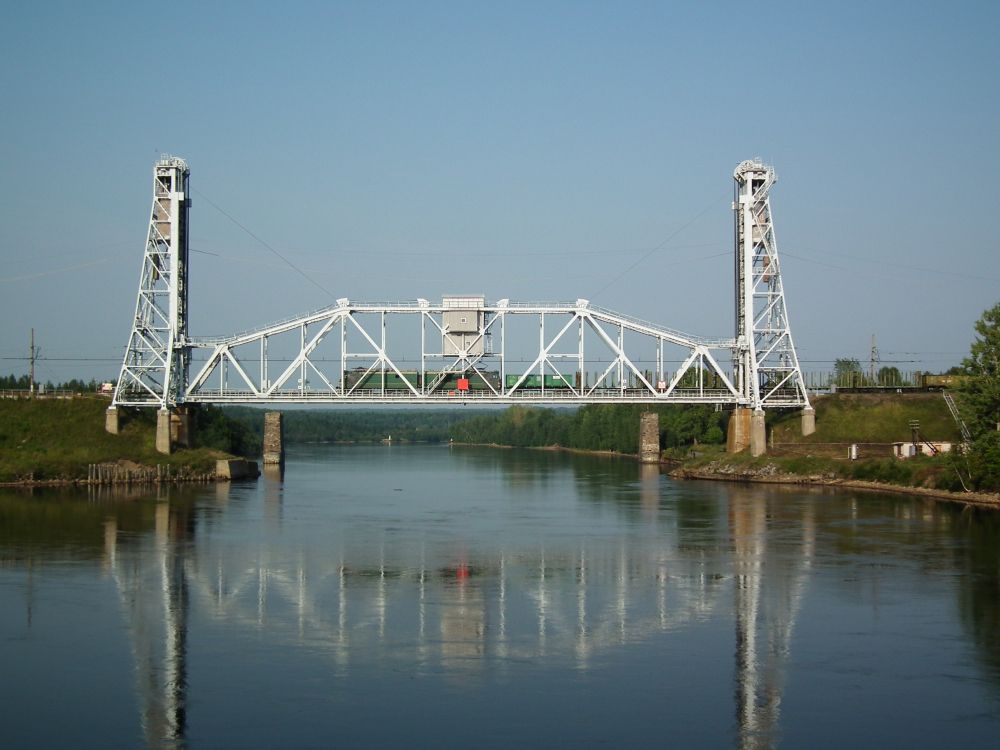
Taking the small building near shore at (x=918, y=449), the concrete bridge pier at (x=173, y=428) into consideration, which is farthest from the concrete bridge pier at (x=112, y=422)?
the small building near shore at (x=918, y=449)

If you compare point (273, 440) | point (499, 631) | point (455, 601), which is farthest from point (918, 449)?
point (499, 631)

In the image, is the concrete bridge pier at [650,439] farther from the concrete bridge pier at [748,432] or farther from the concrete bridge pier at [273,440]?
the concrete bridge pier at [273,440]

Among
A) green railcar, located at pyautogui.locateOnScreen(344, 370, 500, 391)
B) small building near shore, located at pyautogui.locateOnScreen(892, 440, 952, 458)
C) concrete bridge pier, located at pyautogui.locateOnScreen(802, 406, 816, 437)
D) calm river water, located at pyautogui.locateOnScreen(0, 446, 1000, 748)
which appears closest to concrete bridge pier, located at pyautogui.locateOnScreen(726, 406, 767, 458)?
concrete bridge pier, located at pyautogui.locateOnScreen(802, 406, 816, 437)

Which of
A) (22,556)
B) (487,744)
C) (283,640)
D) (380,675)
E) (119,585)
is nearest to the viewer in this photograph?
(487,744)

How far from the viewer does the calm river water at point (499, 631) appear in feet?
78.2

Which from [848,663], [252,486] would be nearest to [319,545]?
[848,663]

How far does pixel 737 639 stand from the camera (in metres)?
31.0

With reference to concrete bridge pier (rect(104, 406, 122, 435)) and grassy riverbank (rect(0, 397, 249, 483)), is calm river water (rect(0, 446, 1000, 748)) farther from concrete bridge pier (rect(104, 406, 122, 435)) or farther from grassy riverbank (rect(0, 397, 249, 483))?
concrete bridge pier (rect(104, 406, 122, 435))

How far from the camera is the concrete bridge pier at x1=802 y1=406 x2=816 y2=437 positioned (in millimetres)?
88250

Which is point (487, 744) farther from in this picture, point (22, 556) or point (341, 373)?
point (341, 373)

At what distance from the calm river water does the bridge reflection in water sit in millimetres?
125

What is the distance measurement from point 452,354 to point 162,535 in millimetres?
41720

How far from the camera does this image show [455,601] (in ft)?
117

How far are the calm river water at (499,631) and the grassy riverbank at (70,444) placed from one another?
2018 centimetres
